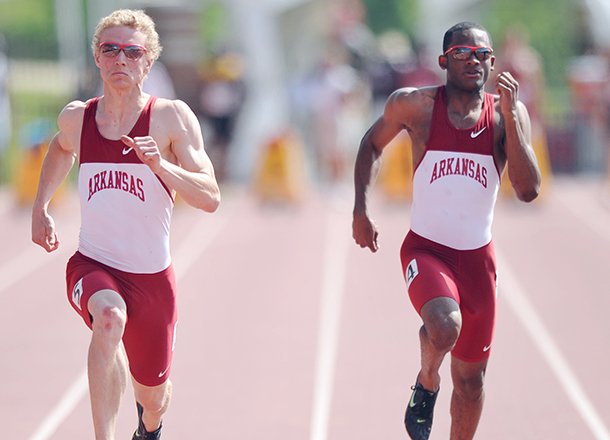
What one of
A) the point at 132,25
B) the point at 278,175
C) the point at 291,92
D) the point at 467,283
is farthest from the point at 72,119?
the point at 291,92

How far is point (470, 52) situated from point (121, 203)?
1695 millimetres

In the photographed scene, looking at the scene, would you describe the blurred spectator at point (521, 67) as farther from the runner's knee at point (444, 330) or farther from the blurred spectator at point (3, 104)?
the runner's knee at point (444, 330)

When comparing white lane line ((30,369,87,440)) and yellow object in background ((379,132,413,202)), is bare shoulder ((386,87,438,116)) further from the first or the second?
yellow object in background ((379,132,413,202))

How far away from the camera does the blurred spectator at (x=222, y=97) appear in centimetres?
2041

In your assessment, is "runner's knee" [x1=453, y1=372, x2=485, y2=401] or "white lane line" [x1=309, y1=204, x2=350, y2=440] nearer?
"runner's knee" [x1=453, y1=372, x2=485, y2=401]

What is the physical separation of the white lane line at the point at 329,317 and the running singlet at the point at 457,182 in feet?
5.33

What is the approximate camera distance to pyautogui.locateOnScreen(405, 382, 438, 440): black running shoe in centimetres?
576

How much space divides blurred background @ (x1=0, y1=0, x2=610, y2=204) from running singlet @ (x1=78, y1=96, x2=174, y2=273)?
11.3 meters

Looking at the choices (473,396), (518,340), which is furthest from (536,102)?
(473,396)

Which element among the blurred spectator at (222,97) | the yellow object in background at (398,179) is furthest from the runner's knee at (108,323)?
the blurred spectator at (222,97)

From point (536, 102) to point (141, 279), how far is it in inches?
540

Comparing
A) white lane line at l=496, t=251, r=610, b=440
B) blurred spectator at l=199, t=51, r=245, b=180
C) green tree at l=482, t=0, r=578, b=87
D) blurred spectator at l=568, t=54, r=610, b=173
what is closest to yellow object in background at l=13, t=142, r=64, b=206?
blurred spectator at l=199, t=51, r=245, b=180

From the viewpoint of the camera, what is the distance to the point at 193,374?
27.4 ft

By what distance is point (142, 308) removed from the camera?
5.38m
